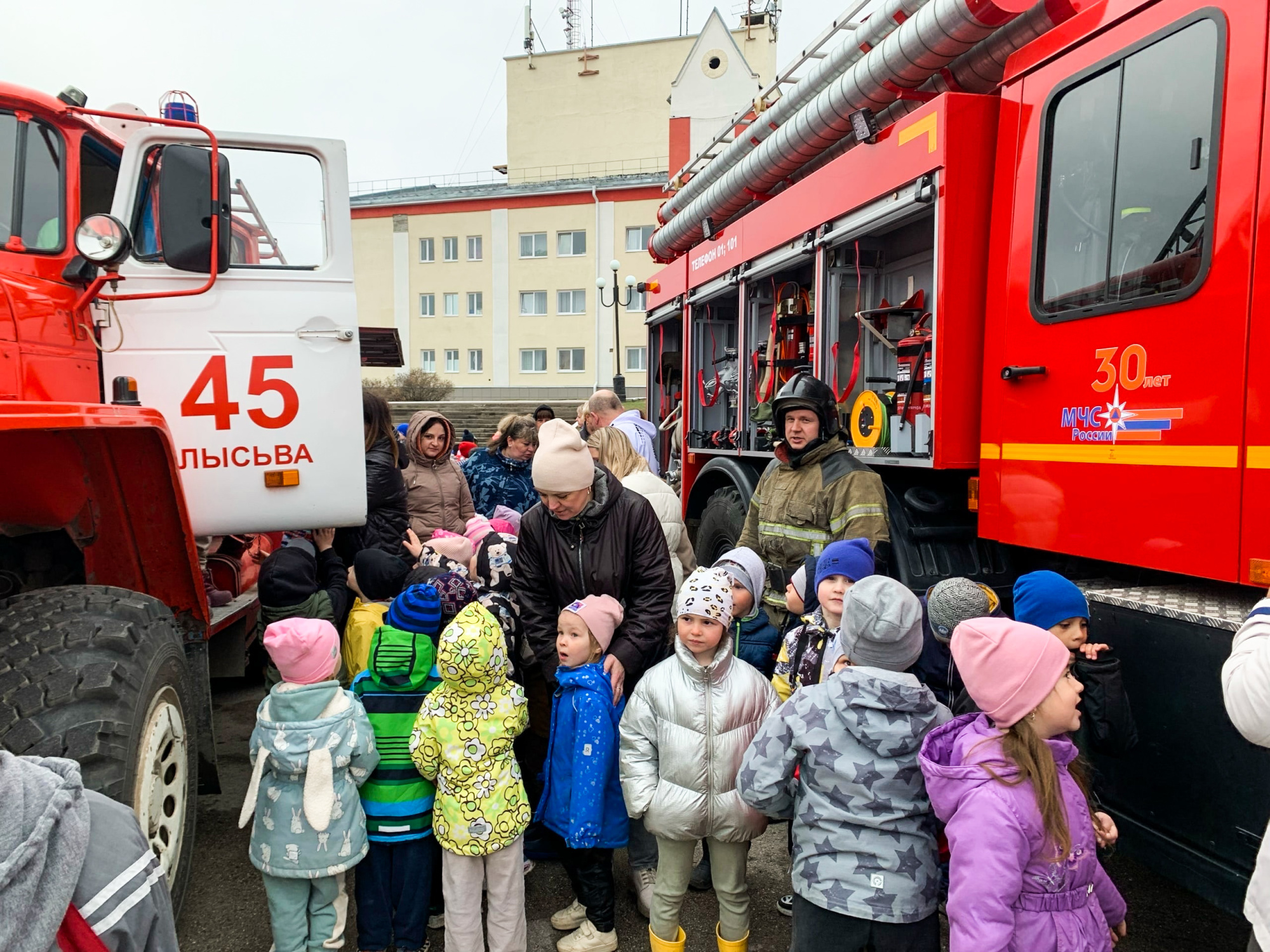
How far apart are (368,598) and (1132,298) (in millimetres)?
A: 3029

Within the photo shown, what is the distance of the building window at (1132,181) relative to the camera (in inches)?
94.7

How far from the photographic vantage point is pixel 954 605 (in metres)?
2.53

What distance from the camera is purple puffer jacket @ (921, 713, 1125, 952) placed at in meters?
1.81

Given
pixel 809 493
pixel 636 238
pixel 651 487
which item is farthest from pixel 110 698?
pixel 636 238

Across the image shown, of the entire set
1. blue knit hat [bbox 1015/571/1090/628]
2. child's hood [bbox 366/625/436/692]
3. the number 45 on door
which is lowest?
child's hood [bbox 366/625/436/692]

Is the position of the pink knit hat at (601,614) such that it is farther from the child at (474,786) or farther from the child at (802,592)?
the child at (802,592)

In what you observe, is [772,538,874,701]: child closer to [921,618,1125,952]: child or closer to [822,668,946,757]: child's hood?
[822,668,946,757]: child's hood

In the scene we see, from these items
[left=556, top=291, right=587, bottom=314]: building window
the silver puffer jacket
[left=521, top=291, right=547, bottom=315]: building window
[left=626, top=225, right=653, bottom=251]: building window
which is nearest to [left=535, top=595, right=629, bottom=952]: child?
the silver puffer jacket

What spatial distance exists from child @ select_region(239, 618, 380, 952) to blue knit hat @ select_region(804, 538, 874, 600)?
154 centimetres

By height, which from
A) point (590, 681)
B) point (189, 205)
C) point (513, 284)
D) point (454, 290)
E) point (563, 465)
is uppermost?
point (513, 284)

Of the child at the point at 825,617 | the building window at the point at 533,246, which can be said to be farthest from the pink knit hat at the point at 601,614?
the building window at the point at 533,246

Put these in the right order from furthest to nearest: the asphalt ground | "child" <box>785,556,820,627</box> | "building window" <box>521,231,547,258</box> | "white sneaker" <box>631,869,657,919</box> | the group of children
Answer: "building window" <box>521,231,547,258</box>, "child" <box>785,556,820,627</box>, "white sneaker" <box>631,869,657,919</box>, the asphalt ground, the group of children

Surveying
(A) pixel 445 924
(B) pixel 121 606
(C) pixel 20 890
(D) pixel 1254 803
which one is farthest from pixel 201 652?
(D) pixel 1254 803

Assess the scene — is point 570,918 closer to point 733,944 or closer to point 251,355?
point 733,944
